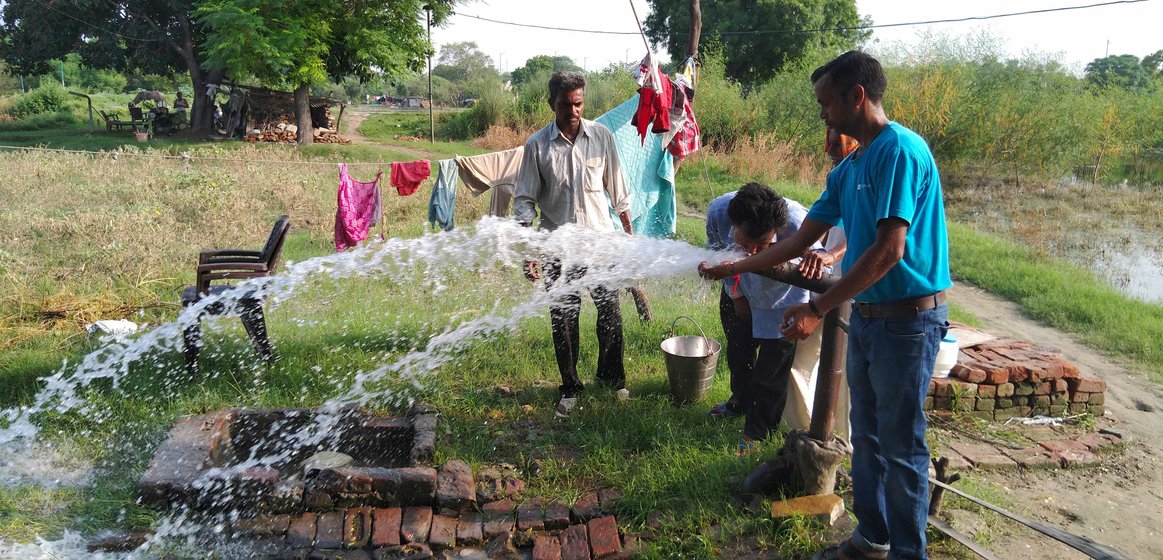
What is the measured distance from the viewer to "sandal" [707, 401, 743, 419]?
4.21 m

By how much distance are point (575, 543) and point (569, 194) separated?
2.04 meters

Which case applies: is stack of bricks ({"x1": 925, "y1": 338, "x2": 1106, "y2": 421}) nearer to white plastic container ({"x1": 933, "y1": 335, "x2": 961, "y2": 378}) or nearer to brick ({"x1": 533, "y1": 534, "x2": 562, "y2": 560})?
white plastic container ({"x1": 933, "y1": 335, "x2": 961, "y2": 378})

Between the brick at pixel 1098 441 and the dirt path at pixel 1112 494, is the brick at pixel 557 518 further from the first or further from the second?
the brick at pixel 1098 441

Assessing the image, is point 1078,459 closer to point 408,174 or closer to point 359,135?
point 408,174

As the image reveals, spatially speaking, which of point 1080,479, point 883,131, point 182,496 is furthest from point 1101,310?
point 182,496

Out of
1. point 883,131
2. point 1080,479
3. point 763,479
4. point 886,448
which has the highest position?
point 883,131

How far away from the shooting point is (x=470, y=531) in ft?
10.9

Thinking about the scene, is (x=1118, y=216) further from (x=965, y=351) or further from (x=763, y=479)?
(x=763, y=479)

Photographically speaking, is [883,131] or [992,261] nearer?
[883,131]

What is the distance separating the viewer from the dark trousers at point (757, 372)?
371 centimetres

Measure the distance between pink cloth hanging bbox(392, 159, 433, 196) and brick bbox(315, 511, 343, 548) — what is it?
4337 millimetres

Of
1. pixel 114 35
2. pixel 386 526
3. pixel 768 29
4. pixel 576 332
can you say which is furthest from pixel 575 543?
pixel 768 29

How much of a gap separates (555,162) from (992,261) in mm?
7169

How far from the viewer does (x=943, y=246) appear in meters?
2.47
